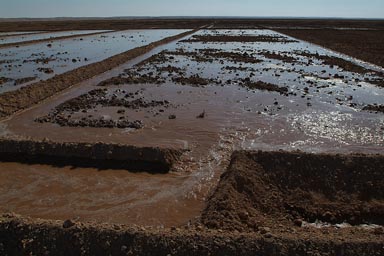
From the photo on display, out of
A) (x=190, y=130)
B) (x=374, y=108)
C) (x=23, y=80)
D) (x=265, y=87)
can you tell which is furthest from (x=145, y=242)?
(x=23, y=80)

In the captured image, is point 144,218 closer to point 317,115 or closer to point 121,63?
point 317,115

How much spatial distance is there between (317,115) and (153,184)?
23.3 feet

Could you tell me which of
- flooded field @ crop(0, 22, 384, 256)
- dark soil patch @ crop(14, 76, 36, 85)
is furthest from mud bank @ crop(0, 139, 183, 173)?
dark soil patch @ crop(14, 76, 36, 85)

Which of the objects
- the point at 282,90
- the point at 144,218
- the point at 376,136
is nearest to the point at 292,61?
the point at 282,90

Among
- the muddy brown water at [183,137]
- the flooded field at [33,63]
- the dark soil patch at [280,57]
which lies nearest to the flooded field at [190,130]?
the muddy brown water at [183,137]

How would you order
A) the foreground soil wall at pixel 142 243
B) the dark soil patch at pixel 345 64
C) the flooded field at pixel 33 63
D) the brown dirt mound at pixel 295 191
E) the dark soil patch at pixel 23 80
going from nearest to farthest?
the foreground soil wall at pixel 142 243
the brown dirt mound at pixel 295 191
the dark soil patch at pixel 23 80
the flooded field at pixel 33 63
the dark soil patch at pixel 345 64

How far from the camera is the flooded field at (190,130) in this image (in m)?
7.09

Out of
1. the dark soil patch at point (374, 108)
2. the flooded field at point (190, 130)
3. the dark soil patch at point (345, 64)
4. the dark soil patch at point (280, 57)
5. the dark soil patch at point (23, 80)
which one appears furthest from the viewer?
the dark soil patch at point (280, 57)

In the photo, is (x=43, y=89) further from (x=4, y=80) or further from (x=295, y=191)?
(x=295, y=191)

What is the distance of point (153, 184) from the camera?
7977 mm

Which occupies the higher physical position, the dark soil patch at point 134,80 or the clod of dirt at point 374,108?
the dark soil patch at point 134,80

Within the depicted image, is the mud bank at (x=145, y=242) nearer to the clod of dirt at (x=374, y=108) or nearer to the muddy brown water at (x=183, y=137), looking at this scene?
the muddy brown water at (x=183, y=137)

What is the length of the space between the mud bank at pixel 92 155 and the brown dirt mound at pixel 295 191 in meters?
1.66

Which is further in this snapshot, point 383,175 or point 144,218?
point 383,175
